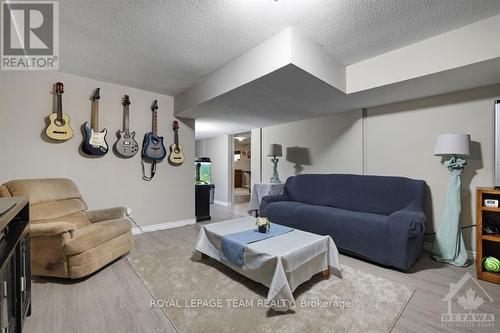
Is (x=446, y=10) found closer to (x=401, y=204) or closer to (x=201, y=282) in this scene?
(x=401, y=204)

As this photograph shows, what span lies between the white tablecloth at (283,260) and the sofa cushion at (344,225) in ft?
1.74

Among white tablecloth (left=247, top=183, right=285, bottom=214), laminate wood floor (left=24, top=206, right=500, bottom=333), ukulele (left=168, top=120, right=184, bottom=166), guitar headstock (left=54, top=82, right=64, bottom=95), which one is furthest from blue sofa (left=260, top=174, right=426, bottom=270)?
guitar headstock (left=54, top=82, right=64, bottom=95)

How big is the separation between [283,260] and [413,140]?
8.44 feet

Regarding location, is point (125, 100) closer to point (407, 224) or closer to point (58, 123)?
point (58, 123)

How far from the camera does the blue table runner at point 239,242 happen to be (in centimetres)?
190

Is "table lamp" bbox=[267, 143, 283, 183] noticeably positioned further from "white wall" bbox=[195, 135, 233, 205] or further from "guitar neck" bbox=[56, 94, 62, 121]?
"guitar neck" bbox=[56, 94, 62, 121]

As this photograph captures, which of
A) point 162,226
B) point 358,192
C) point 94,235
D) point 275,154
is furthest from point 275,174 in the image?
point 94,235

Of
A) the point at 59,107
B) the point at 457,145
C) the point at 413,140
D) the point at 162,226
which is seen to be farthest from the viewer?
the point at 162,226

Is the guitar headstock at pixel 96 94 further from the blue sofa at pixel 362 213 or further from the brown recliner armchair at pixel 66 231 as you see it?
the blue sofa at pixel 362 213

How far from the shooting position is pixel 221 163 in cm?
644

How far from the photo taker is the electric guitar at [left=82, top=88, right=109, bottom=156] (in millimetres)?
2982

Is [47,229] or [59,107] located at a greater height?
[59,107]

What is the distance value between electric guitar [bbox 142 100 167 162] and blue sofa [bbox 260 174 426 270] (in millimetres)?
1870

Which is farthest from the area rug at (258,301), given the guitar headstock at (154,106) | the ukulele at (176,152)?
the guitar headstock at (154,106)
